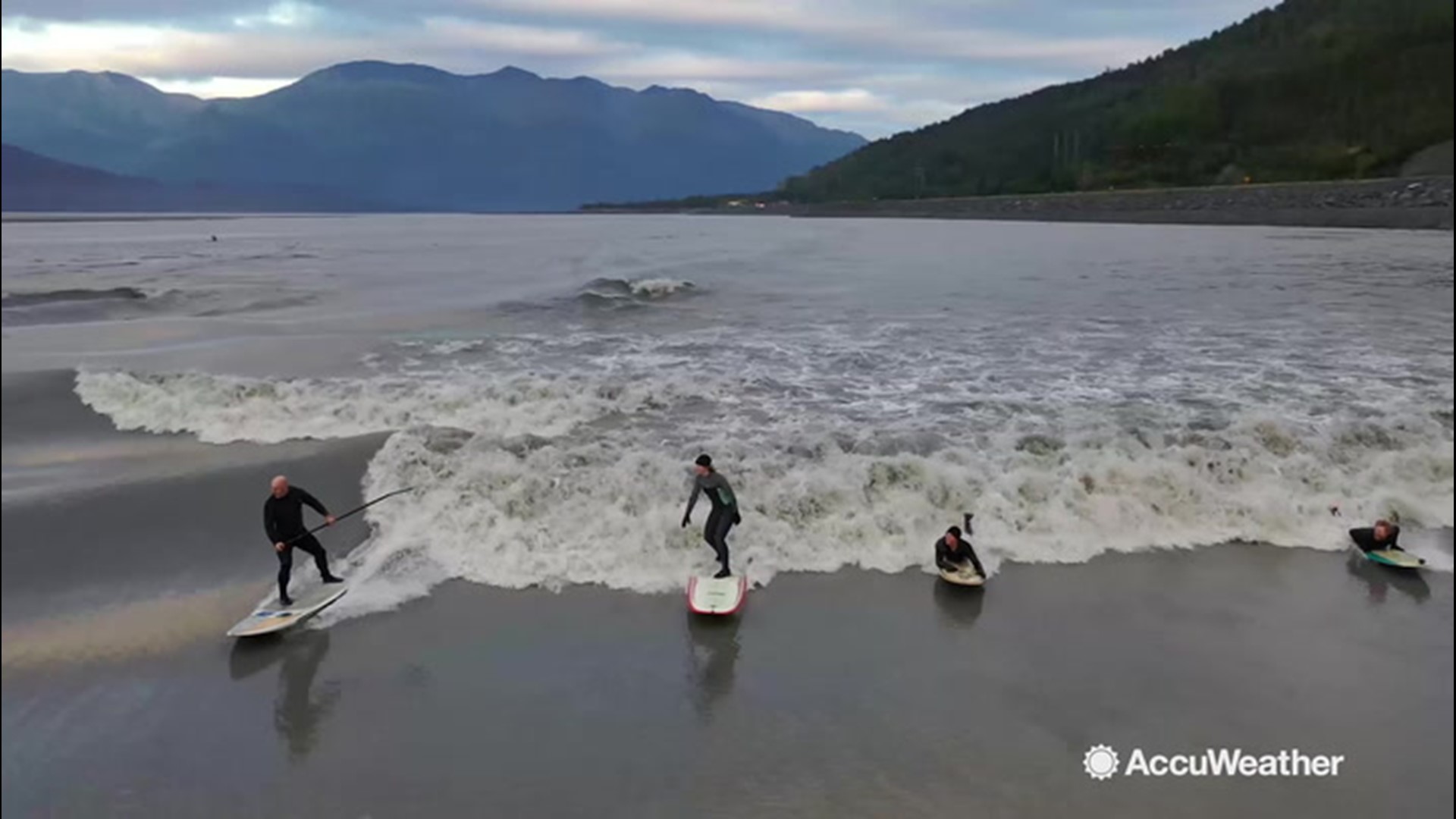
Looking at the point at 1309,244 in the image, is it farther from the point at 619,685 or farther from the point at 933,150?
the point at 933,150

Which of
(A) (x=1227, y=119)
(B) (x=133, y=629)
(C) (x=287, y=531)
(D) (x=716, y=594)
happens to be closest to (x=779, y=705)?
(D) (x=716, y=594)

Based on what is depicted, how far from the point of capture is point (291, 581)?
1034cm

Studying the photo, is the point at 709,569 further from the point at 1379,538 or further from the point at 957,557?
the point at 1379,538

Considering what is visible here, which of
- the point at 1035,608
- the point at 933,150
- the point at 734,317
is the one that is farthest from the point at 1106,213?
the point at 1035,608

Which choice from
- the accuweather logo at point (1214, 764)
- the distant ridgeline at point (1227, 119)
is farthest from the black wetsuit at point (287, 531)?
the distant ridgeline at point (1227, 119)

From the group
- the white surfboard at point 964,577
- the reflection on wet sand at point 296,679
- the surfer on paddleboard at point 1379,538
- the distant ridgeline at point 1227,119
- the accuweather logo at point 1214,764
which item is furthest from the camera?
the distant ridgeline at point 1227,119

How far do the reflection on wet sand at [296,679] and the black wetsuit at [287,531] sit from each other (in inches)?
29.5

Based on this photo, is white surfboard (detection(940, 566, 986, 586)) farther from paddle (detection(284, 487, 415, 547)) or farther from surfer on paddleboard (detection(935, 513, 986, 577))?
paddle (detection(284, 487, 415, 547))

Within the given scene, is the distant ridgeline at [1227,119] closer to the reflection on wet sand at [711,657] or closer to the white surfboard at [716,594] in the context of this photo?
the reflection on wet sand at [711,657]

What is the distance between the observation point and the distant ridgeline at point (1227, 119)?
11906 millimetres

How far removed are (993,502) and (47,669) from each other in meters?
11.5

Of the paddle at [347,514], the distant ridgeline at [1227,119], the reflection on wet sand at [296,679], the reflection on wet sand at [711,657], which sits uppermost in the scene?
the distant ridgeline at [1227,119]

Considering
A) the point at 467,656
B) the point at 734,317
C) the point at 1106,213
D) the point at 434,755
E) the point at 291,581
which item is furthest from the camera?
the point at 1106,213

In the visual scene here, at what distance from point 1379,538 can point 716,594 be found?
27.8 ft
